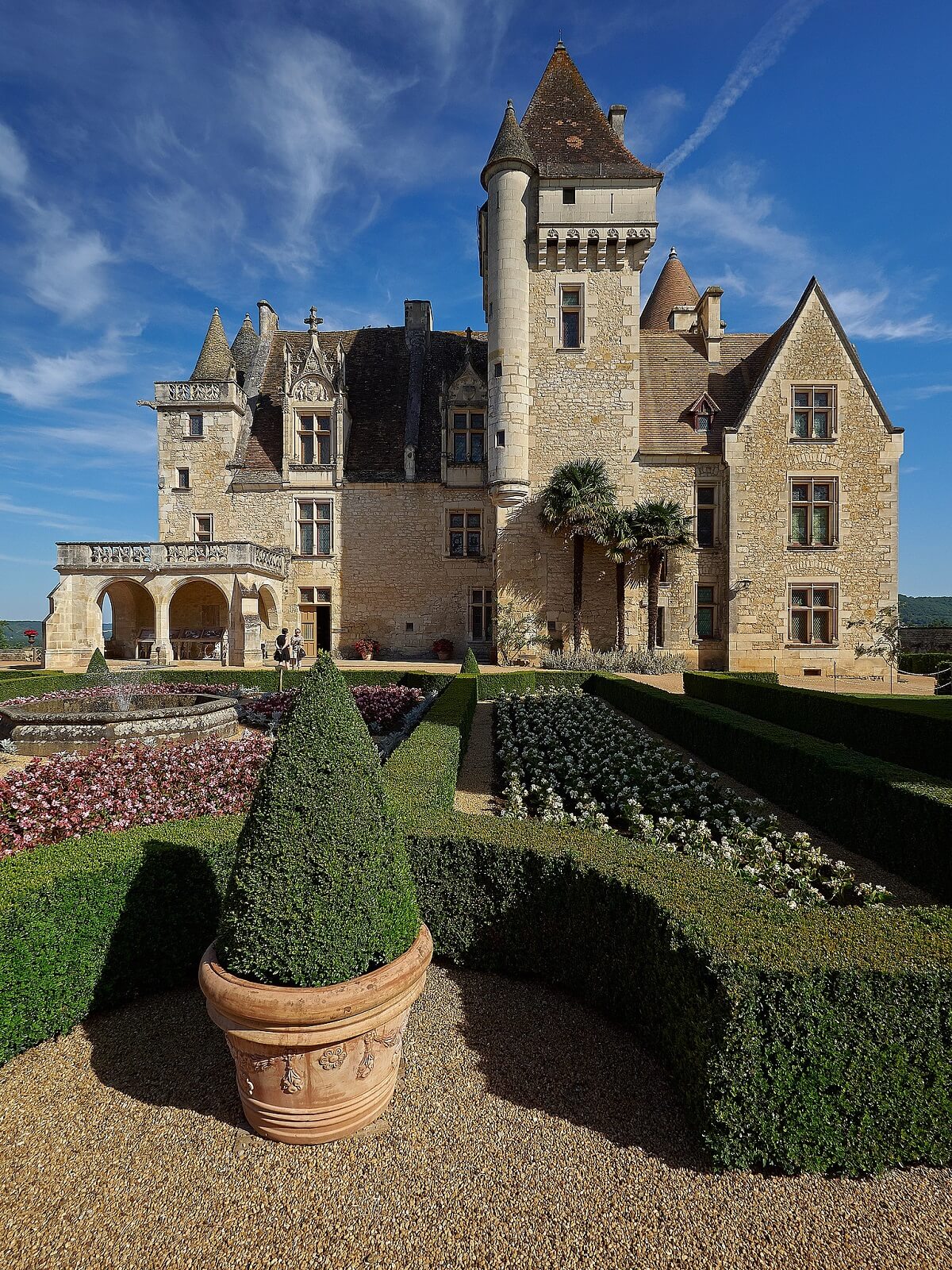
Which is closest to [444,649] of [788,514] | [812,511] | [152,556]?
[152,556]

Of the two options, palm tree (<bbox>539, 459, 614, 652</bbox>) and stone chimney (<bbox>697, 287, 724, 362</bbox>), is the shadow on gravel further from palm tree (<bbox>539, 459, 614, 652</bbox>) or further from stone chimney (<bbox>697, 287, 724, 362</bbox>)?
stone chimney (<bbox>697, 287, 724, 362</bbox>)

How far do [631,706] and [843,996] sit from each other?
385 inches

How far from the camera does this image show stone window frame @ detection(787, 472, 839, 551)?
66.1 feet

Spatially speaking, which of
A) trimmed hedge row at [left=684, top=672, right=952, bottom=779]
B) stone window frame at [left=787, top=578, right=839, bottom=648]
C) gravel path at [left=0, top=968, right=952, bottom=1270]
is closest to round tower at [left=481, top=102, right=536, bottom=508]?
stone window frame at [left=787, top=578, right=839, bottom=648]

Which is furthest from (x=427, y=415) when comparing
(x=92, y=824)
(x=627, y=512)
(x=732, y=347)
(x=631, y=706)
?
(x=92, y=824)

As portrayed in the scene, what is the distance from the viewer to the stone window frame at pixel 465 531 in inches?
907

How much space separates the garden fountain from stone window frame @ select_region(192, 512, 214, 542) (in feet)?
47.4

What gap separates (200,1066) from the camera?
10.4ft

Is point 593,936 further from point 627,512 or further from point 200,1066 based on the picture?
point 627,512

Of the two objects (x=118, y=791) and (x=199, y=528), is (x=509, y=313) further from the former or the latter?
(x=118, y=791)

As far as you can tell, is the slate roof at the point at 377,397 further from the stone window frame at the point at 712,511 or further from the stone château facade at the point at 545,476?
the stone window frame at the point at 712,511

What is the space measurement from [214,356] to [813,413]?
866 inches

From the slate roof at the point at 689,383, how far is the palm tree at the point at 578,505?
2594 mm

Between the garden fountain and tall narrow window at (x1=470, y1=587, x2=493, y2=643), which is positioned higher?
tall narrow window at (x1=470, y1=587, x2=493, y2=643)
